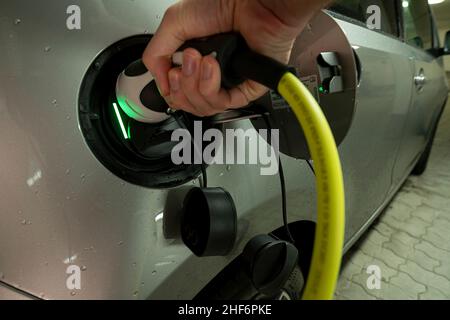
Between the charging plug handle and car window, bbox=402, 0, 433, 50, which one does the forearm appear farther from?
car window, bbox=402, 0, 433, 50

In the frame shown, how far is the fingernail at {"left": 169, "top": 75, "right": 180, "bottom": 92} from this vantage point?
428mm

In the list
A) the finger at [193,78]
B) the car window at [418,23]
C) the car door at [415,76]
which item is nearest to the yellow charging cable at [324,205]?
the finger at [193,78]

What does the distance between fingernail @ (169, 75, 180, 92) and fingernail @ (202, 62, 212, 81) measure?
58mm

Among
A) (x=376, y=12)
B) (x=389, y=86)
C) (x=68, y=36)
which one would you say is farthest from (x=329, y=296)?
(x=376, y=12)

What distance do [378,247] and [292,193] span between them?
3.65 feet

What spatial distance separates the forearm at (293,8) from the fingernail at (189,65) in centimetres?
10

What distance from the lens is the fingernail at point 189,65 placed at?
392 millimetres

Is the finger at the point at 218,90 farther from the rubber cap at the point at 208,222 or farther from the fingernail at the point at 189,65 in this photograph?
the rubber cap at the point at 208,222

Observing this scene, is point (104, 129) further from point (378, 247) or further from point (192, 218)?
point (378, 247)

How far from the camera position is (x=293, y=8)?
36 cm

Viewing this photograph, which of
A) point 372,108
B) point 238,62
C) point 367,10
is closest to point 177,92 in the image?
point 238,62

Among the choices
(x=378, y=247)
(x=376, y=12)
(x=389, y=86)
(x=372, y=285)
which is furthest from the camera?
(x=378, y=247)

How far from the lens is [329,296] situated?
0.26m

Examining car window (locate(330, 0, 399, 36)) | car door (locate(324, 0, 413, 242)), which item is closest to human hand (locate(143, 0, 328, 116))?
car door (locate(324, 0, 413, 242))
